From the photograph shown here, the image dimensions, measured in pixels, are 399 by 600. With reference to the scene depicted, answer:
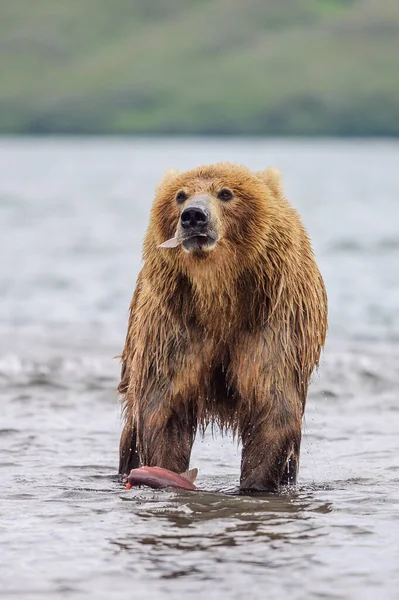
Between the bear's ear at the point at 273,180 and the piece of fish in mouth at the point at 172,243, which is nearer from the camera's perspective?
the piece of fish in mouth at the point at 172,243

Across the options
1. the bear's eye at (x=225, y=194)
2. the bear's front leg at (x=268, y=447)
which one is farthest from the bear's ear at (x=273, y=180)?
the bear's front leg at (x=268, y=447)

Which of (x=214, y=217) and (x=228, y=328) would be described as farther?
(x=228, y=328)

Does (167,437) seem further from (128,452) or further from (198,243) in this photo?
(198,243)

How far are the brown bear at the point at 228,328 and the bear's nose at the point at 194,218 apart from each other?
13cm

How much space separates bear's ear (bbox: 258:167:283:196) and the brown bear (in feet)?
0.14

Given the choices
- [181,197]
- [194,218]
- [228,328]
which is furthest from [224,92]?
[194,218]

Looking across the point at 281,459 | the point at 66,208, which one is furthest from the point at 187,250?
the point at 66,208

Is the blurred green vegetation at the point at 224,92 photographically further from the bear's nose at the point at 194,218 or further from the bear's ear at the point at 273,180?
the bear's nose at the point at 194,218

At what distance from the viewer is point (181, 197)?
6.95m

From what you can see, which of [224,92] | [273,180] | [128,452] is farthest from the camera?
[224,92]

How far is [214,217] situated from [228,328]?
596mm

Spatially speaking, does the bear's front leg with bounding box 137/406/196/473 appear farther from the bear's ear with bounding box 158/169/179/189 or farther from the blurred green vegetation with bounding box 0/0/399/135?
the blurred green vegetation with bounding box 0/0/399/135

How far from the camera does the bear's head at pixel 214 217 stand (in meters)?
6.65

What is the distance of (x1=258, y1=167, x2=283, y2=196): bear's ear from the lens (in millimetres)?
7223
